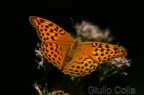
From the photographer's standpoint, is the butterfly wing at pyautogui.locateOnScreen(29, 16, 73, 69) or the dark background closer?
the butterfly wing at pyautogui.locateOnScreen(29, 16, 73, 69)

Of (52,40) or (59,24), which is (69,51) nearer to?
(52,40)

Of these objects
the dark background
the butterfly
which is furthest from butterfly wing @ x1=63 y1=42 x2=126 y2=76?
the dark background

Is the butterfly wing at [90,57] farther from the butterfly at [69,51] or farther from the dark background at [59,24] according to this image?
the dark background at [59,24]

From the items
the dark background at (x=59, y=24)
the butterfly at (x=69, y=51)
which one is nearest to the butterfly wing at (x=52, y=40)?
the butterfly at (x=69, y=51)

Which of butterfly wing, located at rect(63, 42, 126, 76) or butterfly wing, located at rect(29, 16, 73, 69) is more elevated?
butterfly wing, located at rect(29, 16, 73, 69)

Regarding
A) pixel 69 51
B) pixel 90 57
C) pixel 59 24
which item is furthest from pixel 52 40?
pixel 59 24

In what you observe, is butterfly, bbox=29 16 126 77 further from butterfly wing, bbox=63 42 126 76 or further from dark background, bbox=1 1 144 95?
dark background, bbox=1 1 144 95
